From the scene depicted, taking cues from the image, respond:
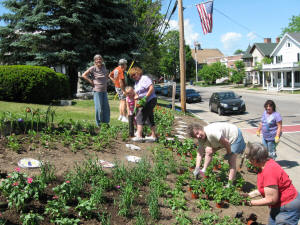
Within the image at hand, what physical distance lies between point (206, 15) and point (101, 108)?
8.60 meters

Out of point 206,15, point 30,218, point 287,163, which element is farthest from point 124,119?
point 206,15

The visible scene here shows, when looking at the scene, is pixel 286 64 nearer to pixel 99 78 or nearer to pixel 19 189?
pixel 99 78

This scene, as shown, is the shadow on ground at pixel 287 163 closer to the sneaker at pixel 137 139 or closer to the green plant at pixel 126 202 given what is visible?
the sneaker at pixel 137 139

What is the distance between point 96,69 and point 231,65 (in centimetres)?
7316

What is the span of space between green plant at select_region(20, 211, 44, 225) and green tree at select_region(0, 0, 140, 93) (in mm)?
14645

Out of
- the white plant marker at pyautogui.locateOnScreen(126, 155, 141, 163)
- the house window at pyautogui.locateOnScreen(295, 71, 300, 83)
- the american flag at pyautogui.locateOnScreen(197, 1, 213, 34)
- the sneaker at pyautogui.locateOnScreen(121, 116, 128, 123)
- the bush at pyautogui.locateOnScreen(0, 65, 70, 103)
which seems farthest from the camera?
the house window at pyautogui.locateOnScreen(295, 71, 300, 83)

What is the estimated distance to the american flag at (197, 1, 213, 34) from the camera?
13680 millimetres

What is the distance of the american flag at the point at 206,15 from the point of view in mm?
13680

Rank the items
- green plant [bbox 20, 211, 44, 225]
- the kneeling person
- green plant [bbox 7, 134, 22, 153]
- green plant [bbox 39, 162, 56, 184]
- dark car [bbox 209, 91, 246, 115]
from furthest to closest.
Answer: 1. dark car [bbox 209, 91, 246, 115]
2. green plant [bbox 7, 134, 22, 153]
3. the kneeling person
4. green plant [bbox 39, 162, 56, 184]
5. green plant [bbox 20, 211, 44, 225]

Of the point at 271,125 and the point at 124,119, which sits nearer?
the point at 271,125

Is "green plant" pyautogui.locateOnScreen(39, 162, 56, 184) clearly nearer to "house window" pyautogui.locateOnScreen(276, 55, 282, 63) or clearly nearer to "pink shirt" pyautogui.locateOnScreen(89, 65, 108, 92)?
"pink shirt" pyautogui.locateOnScreen(89, 65, 108, 92)

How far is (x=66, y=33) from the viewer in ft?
55.4

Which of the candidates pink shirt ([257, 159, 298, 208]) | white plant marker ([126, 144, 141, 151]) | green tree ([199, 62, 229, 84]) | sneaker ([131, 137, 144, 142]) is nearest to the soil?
white plant marker ([126, 144, 141, 151])

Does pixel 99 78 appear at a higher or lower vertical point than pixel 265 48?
lower
